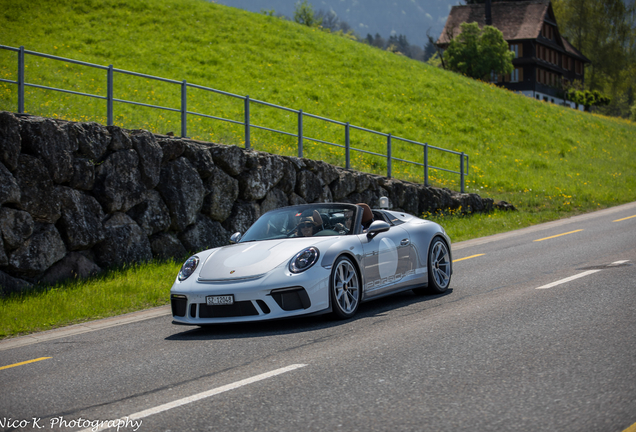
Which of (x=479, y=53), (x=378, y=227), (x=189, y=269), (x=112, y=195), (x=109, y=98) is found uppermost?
(x=479, y=53)

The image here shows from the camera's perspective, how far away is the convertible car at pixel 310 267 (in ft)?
21.8

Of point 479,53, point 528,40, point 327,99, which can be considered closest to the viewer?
point 327,99

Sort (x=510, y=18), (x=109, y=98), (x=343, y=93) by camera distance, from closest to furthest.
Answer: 1. (x=109, y=98)
2. (x=343, y=93)
3. (x=510, y=18)

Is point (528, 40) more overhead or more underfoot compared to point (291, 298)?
more overhead

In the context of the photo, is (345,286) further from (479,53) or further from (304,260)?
(479,53)

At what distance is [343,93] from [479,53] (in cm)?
2271

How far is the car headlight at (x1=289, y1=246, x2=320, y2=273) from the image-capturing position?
6785 mm

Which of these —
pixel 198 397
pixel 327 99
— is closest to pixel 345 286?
Answer: pixel 198 397

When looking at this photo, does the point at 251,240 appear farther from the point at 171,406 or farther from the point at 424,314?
the point at 171,406

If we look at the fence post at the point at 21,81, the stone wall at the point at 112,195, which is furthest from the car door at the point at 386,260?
the fence post at the point at 21,81

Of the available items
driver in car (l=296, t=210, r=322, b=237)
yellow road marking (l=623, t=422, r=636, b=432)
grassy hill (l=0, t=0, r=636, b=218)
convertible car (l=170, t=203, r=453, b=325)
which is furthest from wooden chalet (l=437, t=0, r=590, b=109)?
yellow road marking (l=623, t=422, r=636, b=432)

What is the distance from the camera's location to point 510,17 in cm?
7338

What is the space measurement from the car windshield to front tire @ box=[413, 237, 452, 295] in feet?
4.51

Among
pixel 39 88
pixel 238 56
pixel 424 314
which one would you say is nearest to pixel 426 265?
pixel 424 314
